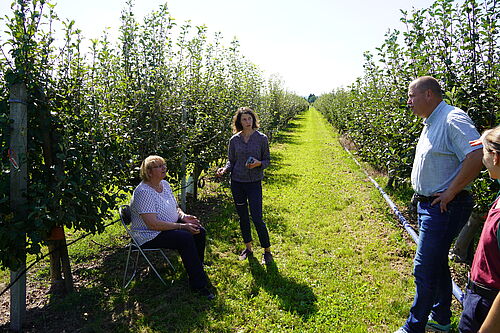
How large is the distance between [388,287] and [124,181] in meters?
3.31

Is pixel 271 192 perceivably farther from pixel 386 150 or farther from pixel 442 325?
pixel 442 325

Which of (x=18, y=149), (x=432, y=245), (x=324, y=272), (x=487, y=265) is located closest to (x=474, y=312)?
(x=487, y=265)

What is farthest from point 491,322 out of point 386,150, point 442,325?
point 386,150

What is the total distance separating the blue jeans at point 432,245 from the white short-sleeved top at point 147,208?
2.51 meters

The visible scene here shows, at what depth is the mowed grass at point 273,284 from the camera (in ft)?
10.7

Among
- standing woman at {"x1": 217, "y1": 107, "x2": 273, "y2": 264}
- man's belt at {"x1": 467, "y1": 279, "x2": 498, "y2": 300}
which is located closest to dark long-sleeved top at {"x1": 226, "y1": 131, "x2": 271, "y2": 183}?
standing woman at {"x1": 217, "y1": 107, "x2": 273, "y2": 264}

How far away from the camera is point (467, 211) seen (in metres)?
2.59

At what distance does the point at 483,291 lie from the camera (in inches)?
68.1

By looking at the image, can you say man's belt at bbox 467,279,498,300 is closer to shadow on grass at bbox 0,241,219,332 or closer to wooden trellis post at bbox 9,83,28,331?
shadow on grass at bbox 0,241,219,332

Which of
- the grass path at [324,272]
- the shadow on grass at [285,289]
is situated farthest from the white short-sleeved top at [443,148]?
the shadow on grass at [285,289]

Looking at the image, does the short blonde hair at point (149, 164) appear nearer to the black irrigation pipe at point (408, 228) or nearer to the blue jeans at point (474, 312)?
the blue jeans at point (474, 312)

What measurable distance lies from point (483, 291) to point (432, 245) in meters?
0.87

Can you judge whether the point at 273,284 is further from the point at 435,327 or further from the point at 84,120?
the point at 84,120

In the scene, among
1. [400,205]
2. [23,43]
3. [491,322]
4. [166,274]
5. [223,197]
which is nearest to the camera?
[491,322]
